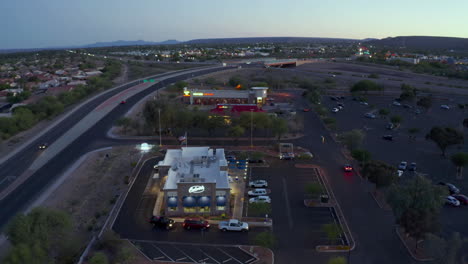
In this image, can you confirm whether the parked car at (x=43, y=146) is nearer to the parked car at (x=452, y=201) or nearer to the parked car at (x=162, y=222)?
the parked car at (x=162, y=222)

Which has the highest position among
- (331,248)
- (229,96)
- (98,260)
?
(229,96)

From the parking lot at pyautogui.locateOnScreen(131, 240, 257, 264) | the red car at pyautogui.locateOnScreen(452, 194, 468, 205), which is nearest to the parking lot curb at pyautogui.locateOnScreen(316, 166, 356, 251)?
the parking lot at pyautogui.locateOnScreen(131, 240, 257, 264)

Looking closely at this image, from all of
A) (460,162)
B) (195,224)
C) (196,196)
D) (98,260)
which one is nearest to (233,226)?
(195,224)

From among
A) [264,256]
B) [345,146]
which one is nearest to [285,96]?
[345,146]

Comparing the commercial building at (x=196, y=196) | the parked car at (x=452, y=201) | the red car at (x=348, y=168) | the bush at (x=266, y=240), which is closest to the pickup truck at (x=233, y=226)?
the commercial building at (x=196, y=196)

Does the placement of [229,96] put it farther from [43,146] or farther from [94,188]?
[94,188]

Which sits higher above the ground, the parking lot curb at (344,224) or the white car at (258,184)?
the white car at (258,184)

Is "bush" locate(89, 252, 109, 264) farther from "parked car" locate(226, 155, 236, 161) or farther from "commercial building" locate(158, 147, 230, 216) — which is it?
"parked car" locate(226, 155, 236, 161)
